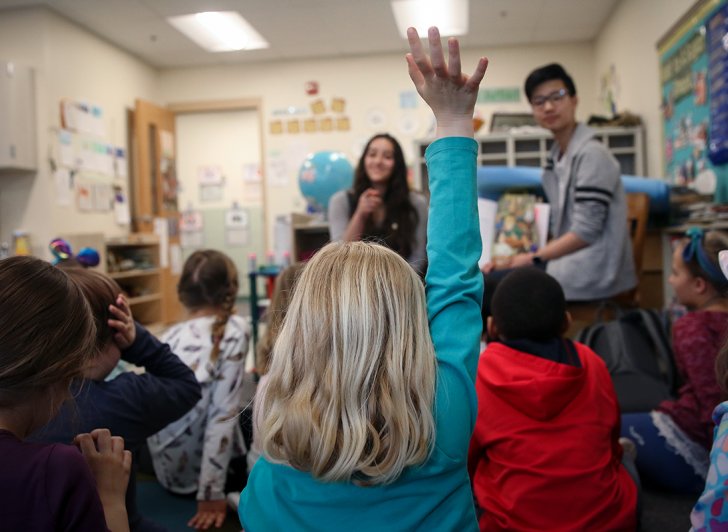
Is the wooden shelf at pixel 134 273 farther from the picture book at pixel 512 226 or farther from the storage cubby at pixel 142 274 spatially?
the picture book at pixel 512 226

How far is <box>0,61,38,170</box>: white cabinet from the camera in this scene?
4.37m

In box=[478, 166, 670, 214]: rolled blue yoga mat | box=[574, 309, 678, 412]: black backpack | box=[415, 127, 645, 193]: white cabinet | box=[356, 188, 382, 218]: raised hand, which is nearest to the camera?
box=[574, 309, 678, 412]: black backpack

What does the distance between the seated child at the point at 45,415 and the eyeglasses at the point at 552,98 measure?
6.09 ft

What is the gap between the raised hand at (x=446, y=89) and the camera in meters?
0.77

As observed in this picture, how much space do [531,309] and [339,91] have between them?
5439mm

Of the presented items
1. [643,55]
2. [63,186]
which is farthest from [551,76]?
[63,186]

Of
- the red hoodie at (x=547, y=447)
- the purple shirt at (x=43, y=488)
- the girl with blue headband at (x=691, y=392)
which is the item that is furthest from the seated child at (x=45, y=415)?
the girl with blue headband at (x=691, y=392)

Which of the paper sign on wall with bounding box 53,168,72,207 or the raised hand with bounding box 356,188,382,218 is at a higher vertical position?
the paper sign on wall with bounding box 53,168,72,207

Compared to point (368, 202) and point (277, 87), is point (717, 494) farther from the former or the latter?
point (277, 87)

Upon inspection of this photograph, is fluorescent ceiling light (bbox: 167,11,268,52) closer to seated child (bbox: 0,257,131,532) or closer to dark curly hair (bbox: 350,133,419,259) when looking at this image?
dark curly hair (bbox: 350,133,419,259)

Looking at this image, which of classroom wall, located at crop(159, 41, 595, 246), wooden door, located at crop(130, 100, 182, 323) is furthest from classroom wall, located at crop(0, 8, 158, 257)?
classroom wall, located at crop(159, 41, 595, 246)

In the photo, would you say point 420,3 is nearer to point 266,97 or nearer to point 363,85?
point 363,85

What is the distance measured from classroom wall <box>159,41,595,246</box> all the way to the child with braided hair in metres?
4.73

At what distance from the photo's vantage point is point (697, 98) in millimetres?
3227
